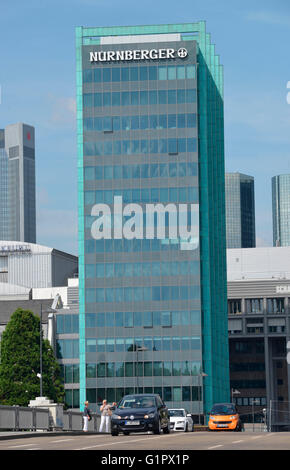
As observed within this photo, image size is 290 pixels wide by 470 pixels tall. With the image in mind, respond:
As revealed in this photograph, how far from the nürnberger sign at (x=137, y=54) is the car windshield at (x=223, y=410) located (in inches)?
2824

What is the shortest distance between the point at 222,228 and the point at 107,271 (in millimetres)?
25404

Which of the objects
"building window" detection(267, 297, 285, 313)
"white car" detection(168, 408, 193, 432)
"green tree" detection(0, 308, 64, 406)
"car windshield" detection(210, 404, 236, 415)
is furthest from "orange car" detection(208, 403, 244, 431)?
"building window" detection(267, 297, 285, 313)

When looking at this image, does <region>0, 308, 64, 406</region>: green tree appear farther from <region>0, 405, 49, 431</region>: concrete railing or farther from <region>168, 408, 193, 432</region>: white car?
<region>0, 405, 49, 431</region>: concrete railing

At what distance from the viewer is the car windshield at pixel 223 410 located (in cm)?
5769

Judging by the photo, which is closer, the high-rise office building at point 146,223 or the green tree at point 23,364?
the green tree at point 23,364

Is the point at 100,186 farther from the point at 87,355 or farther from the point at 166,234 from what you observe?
the point at 87,355

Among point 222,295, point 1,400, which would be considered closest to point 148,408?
point 1,400

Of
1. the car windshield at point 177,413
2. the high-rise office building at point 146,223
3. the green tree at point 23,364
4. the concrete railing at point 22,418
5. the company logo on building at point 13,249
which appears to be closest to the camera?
the concrete railing at point 22,418

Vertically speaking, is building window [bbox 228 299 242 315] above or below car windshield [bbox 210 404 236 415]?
above

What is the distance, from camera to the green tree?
100750 mm

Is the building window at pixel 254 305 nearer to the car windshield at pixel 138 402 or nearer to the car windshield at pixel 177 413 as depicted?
the car windshield at pixel 177 413

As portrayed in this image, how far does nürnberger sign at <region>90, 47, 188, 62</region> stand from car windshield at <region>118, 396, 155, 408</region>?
86.5m

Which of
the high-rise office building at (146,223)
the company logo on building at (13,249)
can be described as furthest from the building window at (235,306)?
the high-rise office building at (146,223)

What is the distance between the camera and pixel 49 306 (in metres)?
130
